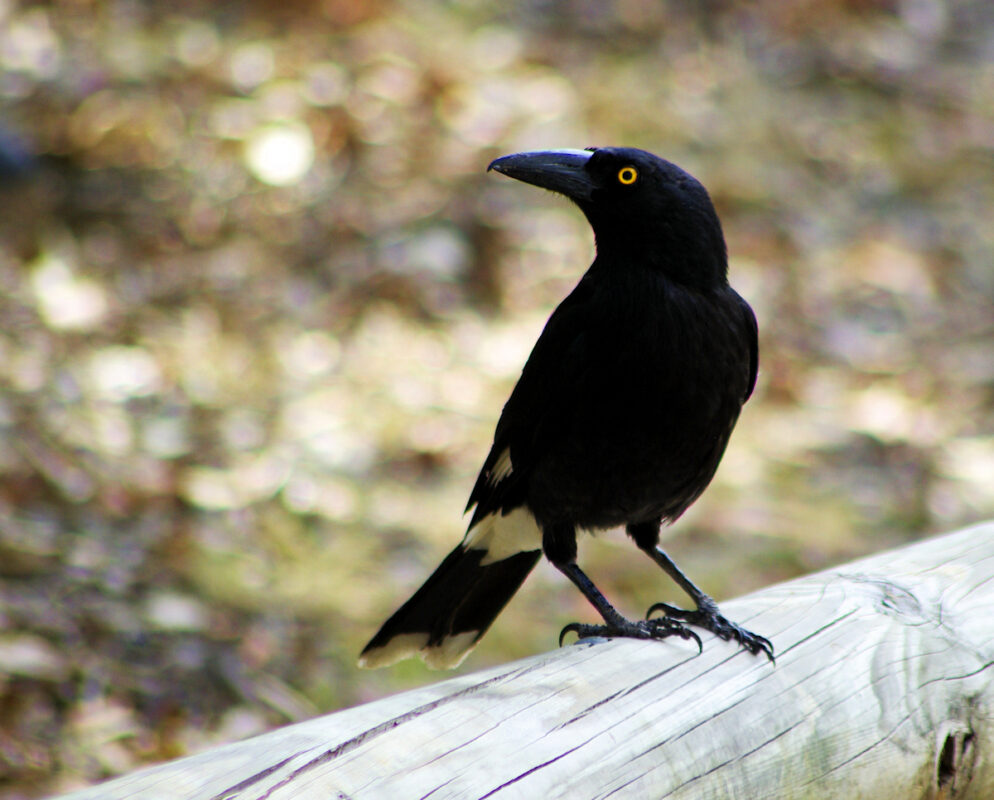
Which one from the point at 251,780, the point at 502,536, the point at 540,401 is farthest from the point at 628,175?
the point at 251,780

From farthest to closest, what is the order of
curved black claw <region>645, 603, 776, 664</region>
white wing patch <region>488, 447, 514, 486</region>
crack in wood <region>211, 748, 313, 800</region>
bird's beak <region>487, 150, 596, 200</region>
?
white wing patch <region>488, 447, 514, 486</region>, bird's beak <region>487, 150, 596, 200</region>, curved black claw <region>645, 603, 776, 664</region>, crack in wood <region>211, 748, 313, 800</region>

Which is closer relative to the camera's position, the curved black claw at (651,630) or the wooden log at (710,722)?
the wooden log at (710,722)

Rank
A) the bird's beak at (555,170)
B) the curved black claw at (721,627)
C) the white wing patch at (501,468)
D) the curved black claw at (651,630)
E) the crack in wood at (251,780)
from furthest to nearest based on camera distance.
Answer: the white wing patch at (501,468) < the bird's beak at (555,170) < the curved black claw at (651,630) < the curved black claw at (721,627) < the crack in wood at (251,780)

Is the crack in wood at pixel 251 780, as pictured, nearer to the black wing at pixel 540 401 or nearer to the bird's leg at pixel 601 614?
the bird's leg at pixel 601 614

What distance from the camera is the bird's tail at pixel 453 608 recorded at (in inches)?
110

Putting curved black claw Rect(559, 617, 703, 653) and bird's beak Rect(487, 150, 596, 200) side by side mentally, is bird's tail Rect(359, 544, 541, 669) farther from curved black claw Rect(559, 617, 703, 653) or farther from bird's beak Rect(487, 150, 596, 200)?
bird's beak Rect(487, 150, 596, 200)

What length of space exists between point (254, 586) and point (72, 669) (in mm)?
774

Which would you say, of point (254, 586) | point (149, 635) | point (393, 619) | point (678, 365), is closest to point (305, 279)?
point (254, 586)

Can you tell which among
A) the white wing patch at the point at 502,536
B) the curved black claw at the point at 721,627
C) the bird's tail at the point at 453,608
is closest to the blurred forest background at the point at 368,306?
the bird's tail at the point at 453,608

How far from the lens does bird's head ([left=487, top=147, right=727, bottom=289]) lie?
2479 millimetres

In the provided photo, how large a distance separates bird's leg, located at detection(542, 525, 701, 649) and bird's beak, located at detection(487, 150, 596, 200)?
0.79 metres

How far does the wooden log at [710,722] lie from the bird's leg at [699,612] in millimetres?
25

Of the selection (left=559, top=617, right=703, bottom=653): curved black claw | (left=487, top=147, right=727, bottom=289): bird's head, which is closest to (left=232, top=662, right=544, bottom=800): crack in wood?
(left=559, top=617, right=703, bottom=653): curved black claw

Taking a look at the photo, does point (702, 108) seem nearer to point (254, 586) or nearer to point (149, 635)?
point (254, 586)
